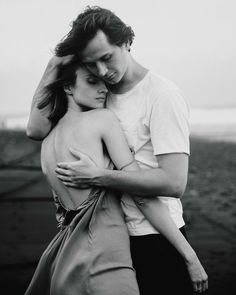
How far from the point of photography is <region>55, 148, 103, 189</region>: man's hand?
7.56 ft

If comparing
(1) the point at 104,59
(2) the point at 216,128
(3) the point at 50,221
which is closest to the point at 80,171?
(1) the point at 104,59

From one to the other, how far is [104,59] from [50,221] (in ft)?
14.4

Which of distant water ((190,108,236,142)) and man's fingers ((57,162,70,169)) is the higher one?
man's fingers ((57,162,70,169))

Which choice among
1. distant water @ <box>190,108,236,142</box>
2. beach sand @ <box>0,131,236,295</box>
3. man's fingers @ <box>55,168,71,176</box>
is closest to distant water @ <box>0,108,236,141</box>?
distant water @ <box>190,108,236,142</box>

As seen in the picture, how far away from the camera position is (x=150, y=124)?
7.47 ft

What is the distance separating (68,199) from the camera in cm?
245

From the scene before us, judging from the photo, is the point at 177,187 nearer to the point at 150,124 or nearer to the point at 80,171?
the point at 150,124

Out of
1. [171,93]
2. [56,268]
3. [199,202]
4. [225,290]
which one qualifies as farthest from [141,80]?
[199,202]

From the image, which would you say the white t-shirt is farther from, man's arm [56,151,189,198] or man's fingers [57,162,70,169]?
man's fingers [57,162,70,169]

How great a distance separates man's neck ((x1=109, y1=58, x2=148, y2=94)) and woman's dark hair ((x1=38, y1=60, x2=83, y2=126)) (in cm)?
23

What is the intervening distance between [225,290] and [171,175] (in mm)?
2520

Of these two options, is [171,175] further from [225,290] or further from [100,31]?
[225,290]

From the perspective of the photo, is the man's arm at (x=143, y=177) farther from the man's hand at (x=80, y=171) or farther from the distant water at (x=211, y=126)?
the distant water at (x=211, y=126)

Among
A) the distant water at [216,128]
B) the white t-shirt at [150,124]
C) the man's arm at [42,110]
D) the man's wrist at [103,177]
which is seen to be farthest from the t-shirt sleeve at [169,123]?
the distant water at [216,128]
